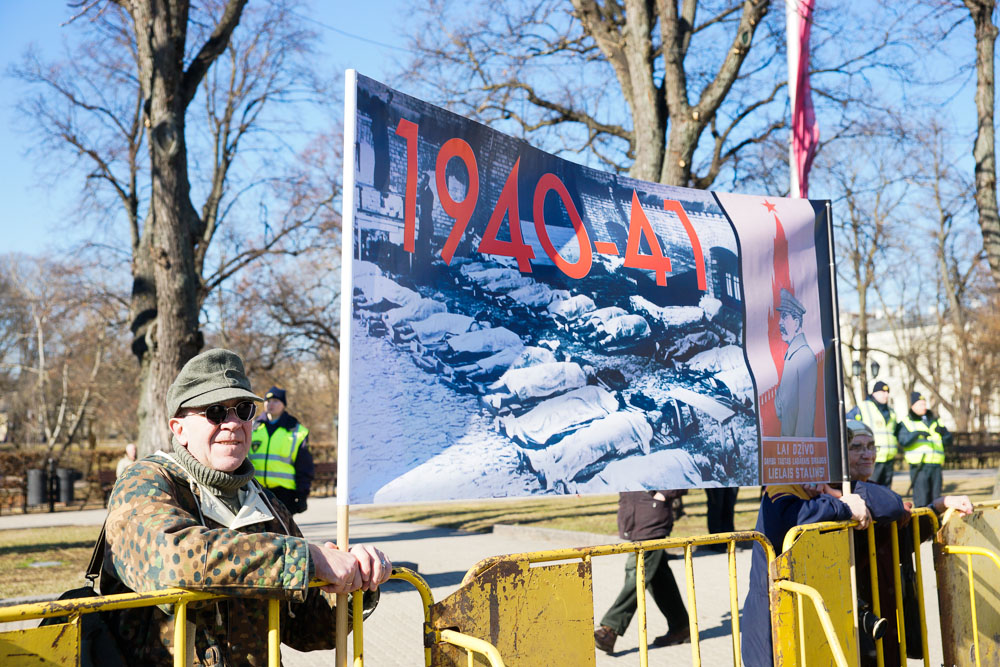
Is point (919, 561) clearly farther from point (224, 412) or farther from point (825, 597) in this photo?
point (224, 412)

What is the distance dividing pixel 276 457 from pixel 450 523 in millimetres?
7721

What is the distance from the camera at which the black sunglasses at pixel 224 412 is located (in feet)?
8.80

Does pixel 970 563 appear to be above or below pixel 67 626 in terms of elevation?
below

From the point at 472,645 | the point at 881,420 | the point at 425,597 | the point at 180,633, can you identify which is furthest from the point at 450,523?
the point at 180,633

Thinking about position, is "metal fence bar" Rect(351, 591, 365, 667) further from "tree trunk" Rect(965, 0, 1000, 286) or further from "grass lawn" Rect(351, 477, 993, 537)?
"tree trunk" Rect(965, 0, 1000, 286)

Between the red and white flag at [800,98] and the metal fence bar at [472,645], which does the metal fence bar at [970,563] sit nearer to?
the red and white flag at [800,98]

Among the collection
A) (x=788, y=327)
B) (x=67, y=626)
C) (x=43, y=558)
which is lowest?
(x=43, y=558)

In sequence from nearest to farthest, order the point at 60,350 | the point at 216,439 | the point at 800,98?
the point at 216,439 < the point at 800,98 < the point at 60,350

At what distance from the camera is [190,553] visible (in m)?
2.32

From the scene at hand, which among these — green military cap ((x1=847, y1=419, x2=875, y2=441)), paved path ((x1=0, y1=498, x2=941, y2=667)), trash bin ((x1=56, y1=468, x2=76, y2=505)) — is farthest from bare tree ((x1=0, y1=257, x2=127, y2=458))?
green military cap ((x1=847, y1=419, x2=875, y2=441))

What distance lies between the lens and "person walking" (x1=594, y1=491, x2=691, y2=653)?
20.7ft

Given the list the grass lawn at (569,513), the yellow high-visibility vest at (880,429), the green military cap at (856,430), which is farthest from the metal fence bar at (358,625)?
the yellow high-visibility vest at (880,429)

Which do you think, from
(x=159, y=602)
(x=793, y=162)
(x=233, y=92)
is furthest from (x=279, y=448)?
(x=233, y=92)

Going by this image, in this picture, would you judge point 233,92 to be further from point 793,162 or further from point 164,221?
point 793,162
